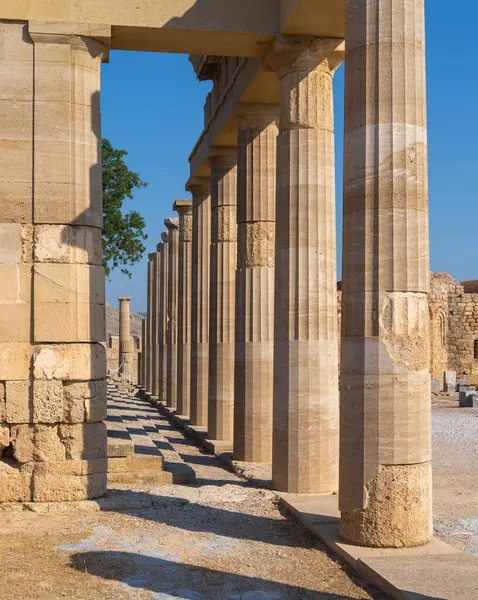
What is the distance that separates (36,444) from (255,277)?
506 centimetres

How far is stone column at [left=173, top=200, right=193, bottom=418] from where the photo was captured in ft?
74.0

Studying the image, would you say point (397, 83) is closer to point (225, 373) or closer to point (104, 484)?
point (104, 484)

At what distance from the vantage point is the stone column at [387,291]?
7.59 meters

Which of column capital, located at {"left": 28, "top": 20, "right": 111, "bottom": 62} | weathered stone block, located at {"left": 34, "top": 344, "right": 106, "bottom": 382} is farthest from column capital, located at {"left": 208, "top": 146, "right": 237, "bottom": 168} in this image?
weathered stone block, located at {"left": 34, "top": 344, "right": 106, "bottom": 382}

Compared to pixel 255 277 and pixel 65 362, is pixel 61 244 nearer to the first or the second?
pixel 65 362

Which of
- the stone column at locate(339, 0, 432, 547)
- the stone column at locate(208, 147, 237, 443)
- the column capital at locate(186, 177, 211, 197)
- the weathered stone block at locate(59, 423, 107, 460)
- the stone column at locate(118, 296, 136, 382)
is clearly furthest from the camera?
the stone column at locate(118, 296, 136, 382)

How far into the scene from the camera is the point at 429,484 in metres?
7.77

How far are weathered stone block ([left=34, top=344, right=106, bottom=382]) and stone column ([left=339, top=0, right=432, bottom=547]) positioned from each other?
12.5ft

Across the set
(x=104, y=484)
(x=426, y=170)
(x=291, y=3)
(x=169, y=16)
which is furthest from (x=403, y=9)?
(x=104, y=484)

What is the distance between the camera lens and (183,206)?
25.1m

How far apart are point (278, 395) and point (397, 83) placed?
4681mm

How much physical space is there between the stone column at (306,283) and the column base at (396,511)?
3.05 meters

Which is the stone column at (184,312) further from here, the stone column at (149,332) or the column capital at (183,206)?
the stone column at (149,332)

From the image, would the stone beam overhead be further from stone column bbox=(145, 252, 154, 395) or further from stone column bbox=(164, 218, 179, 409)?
stone column bbox=(145, 252, 154, 395)
